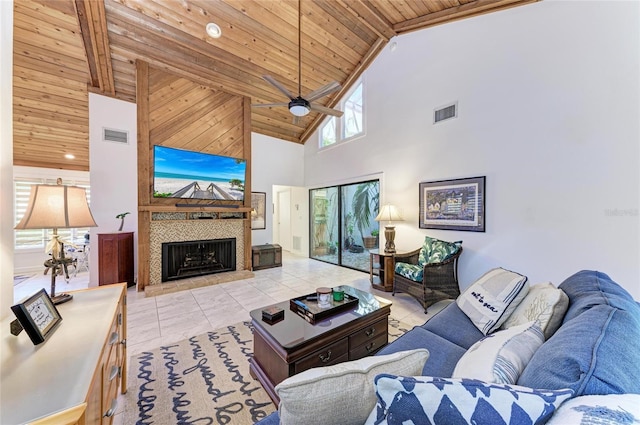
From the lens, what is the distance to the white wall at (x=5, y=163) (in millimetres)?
1126

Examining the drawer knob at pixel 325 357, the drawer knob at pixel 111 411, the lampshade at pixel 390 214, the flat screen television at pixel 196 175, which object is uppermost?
the flat screen television at pixel 196 175

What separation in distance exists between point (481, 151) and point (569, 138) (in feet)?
2.75

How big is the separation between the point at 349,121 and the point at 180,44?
135 inches

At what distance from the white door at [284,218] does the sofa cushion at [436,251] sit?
4.78 meters

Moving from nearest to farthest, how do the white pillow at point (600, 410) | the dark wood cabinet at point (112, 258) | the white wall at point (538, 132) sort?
the white pillow at point (600, 410) < the white wall at point (538, 132) < the dark wood cabinet at point (112, 258)

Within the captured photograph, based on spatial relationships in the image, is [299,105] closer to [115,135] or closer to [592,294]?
[592,294]

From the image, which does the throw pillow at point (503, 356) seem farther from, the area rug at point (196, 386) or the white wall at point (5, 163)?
the white wall at point (5, 163)

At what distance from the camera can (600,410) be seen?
0.49 meters

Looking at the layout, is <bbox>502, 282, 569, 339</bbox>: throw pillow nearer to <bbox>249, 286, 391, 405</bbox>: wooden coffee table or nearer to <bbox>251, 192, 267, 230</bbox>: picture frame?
<bbox>249, 286, 391, 405</bbox>: wooden coffee table

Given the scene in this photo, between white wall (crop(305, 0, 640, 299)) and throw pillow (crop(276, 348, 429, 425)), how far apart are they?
318 centimetres

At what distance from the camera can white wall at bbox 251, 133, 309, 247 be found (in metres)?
5.86

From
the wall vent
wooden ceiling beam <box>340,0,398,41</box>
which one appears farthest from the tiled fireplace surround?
wooden ceiling beam <box>340,0,398,41</box>

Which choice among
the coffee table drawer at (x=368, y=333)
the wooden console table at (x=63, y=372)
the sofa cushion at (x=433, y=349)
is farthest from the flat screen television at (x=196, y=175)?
the sofa cushion at (x=433, y=349)

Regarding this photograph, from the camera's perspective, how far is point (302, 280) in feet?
14.6
